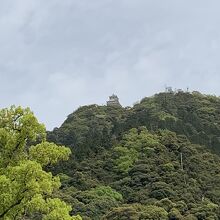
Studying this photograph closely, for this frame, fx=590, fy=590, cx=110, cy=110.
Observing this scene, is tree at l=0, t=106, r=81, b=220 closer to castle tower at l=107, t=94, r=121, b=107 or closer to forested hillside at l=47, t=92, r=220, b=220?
forested hillside at l=47, t=92, r=220, b=220

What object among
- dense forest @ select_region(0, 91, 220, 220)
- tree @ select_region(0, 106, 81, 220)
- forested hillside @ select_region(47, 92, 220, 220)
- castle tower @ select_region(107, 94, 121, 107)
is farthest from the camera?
castle tower @ select_region(107, 94, 121, 107)

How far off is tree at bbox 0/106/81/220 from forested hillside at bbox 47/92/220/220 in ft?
81.5

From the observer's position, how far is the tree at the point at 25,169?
8.73m

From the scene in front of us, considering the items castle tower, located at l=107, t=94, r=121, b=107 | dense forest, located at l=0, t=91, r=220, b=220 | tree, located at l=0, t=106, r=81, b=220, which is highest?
castle tower, located at l=107, t=94, r=121, b=107

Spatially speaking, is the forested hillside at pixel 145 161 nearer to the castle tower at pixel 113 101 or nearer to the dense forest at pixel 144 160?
the dense forest at pixel 144 160

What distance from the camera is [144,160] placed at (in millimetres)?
49031

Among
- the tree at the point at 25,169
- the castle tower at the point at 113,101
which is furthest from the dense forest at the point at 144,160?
the tree at the point at 25,169

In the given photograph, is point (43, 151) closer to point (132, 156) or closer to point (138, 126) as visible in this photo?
point (132, 156)

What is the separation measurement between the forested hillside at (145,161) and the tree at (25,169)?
24.8 metres

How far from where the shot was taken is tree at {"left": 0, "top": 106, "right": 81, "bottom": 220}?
28.7 ft

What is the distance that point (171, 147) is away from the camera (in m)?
51.7

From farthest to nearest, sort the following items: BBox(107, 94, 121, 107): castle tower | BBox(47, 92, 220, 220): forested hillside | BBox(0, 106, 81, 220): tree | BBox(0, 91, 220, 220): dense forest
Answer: BBox(107, 94, 121, 107): castle tower < BBox(47, 92, 220, 220): forested hillside < BBox(0, 91, 220, 220): dense forest < BBox(0, 106, 81, 220): tree

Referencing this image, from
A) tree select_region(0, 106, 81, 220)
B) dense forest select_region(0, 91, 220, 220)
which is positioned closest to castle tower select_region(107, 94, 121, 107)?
dense forest select_region(0, 91, 220, 220)

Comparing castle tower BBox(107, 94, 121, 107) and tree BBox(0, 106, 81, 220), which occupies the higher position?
castle tower BBox(107, 94, 121, 107)
